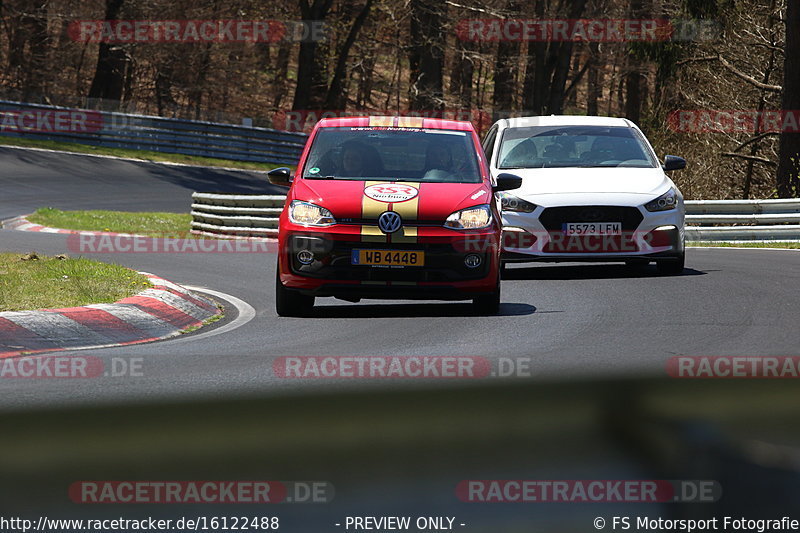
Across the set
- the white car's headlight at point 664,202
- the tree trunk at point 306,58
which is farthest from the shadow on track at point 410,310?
the tree trunk at point 306,58

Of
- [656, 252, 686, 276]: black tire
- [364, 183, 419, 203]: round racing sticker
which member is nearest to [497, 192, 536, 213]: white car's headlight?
[656, 252, 686, 276]: black tire

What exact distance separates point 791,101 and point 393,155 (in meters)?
15.9

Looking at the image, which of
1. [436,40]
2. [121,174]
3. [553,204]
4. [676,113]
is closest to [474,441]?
[553,204]

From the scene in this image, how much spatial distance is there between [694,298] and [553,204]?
2064 mm

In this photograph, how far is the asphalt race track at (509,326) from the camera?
6.71m

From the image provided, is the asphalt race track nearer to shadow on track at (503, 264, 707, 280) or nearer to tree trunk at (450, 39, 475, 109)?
shadow on track at (503, 264, 707, 280)

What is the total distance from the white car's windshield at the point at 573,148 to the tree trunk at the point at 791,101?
10.9 metres

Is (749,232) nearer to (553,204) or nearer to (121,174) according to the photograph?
(553,204)

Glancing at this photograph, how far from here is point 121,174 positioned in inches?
1326

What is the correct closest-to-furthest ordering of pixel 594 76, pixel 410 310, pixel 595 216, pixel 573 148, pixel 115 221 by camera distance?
pixel 410 310 → pixel 595 216 → pixel 573 148 → pixel 115 221 → pixel 594 76

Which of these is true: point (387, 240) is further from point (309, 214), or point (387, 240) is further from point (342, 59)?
point (342, 59)

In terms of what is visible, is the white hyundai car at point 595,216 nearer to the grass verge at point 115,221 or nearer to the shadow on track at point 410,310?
the shadow on track at point 410,310

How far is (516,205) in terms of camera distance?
1330 centimetres

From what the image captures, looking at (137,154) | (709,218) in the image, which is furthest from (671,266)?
(137,154)
